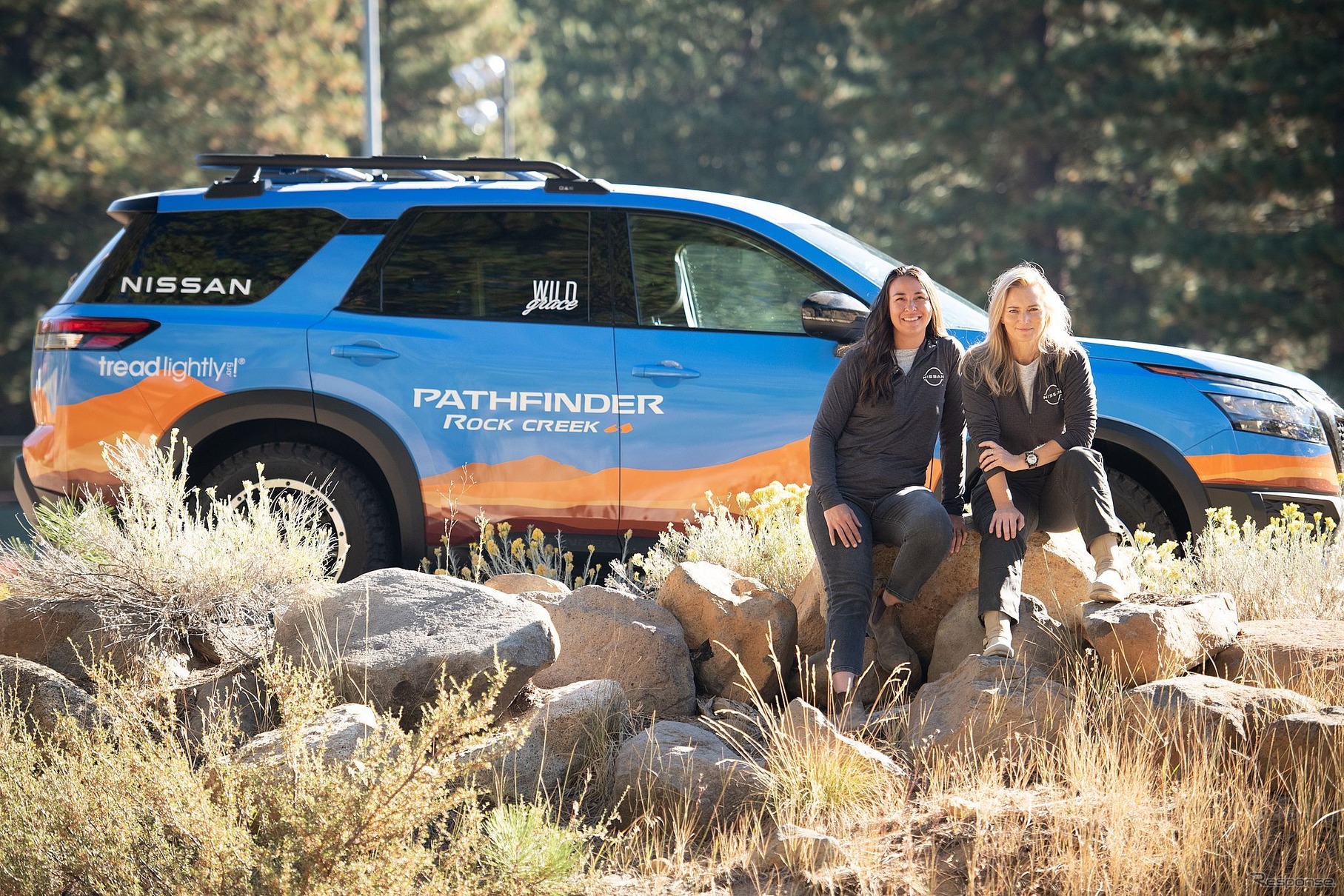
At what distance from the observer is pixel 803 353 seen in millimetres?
5879

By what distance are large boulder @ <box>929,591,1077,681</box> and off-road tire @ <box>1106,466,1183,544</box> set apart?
1.26 meters

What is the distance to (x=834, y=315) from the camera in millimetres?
5664

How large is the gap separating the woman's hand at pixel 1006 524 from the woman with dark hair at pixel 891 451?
14cm

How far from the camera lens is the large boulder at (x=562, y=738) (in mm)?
3906

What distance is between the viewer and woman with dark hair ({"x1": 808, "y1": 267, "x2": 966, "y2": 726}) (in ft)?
14.6

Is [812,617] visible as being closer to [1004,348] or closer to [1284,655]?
[1004,348]

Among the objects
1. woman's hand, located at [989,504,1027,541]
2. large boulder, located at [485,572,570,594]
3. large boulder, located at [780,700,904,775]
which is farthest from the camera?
large boulder, located at [485,572,570,594]

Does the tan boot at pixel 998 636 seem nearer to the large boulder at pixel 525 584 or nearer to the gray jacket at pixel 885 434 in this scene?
the gray jacket at pixel 885 434

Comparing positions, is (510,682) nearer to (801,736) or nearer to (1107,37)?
(801,736)

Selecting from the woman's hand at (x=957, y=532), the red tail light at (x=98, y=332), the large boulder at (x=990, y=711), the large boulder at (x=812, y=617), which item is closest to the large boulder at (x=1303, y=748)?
the large boulder at (x=990, y=711)

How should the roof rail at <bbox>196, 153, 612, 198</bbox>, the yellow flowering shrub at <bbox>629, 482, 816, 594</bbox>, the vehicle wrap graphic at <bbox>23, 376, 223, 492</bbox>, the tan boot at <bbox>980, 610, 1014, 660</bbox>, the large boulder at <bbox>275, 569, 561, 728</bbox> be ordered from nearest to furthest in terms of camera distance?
the large boulder at <bbox>275, 569, 561, 728</bbox> → the tan boot at <bbox>980, 610, 1014, 660</bbox> → the yellow flowering shrub at <bbox>629, 482, 816, 594</bbox> → the vehicle wrap graphic at <bbox>23, 376, 223, 492</bbox> → the roof rail at <bbox>196, 153, 612, 198</bbox>

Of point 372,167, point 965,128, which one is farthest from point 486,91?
point 372,167

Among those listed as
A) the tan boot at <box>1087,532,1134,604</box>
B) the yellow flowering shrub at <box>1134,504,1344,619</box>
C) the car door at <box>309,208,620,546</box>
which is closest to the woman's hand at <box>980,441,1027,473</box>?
the tan boot at <box>1087,532,1134,604</box>

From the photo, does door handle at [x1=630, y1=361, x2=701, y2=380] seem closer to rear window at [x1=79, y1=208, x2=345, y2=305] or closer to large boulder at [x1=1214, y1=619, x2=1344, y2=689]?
rear window at [x1=79, y1=208, x2=345, y2=305]
